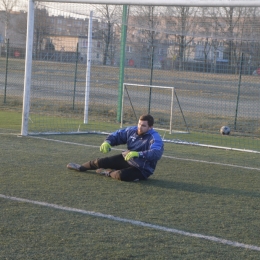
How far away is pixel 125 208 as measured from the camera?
6.65 meters


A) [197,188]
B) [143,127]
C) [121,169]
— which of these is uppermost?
[143,127]

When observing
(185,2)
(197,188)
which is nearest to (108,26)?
(185,2)

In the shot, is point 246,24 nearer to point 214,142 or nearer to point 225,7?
point 225,7

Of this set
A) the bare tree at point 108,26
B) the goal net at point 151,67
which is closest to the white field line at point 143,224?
the goal net at point 151,67

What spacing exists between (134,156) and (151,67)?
30.8 ft

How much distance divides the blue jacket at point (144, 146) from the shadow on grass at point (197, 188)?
0.25m

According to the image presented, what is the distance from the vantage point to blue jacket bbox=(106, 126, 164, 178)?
8.19 m

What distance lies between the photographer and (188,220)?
6.27 m

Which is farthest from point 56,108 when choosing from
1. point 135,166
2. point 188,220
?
point 188,220

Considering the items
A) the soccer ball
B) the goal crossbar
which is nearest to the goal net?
the soccer ball

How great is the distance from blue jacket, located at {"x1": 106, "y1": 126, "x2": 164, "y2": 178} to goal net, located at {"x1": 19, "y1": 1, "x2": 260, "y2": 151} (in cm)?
415

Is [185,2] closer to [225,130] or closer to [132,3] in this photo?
[132,3]

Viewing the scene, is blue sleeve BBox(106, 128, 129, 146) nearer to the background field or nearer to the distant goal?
the background field

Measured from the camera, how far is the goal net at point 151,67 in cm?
1305
